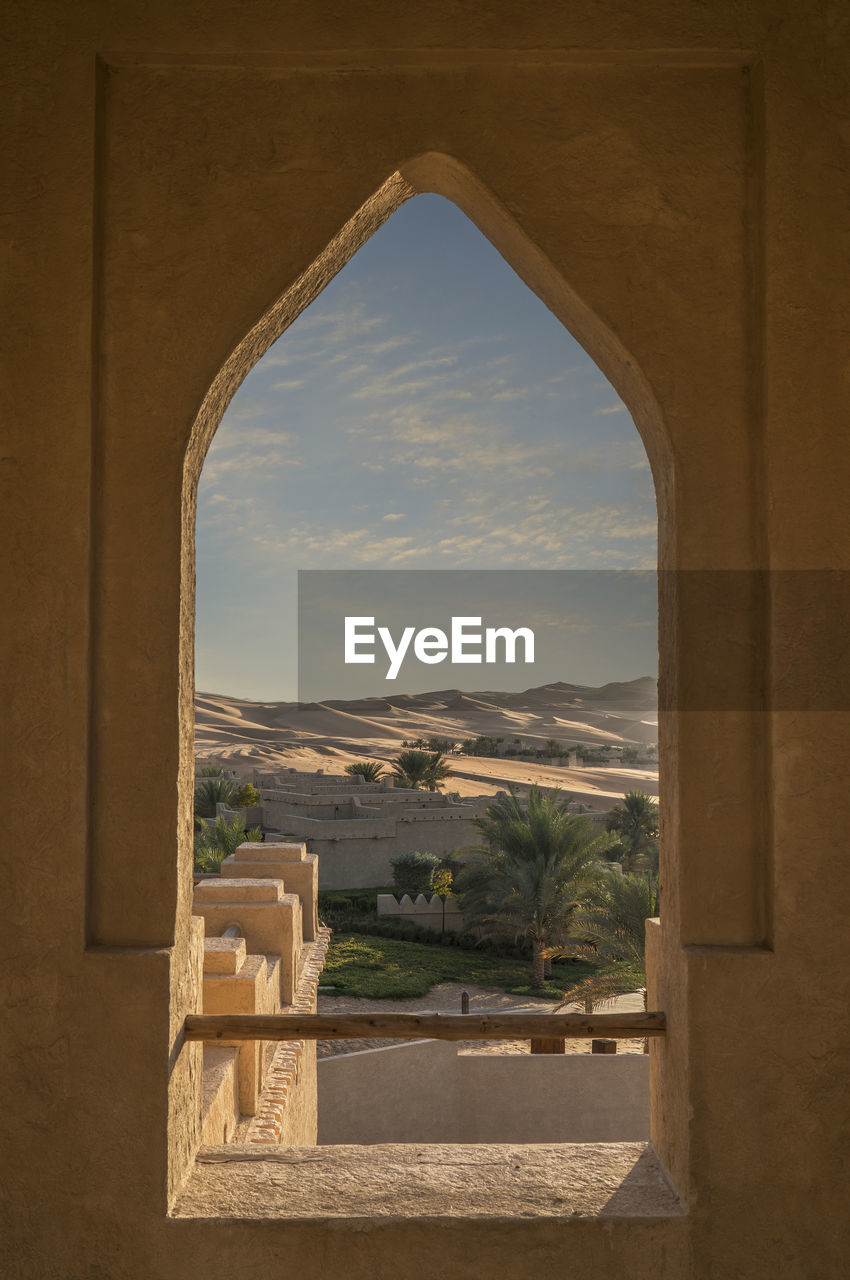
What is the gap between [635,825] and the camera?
2541 centimetres

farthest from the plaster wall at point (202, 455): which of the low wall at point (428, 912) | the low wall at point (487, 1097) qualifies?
the low wall at point (428, 912)

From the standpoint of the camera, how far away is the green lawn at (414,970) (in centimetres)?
1814

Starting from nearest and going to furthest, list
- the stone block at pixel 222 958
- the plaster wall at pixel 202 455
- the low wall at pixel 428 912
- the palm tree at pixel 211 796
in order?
1. the plaster wall at pixel 202 455
2. the stone block at pixel 222 958
3. the low wall at pixel 428 912
4. the palm tree at pixel 211 796

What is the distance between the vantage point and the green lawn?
18.1 m

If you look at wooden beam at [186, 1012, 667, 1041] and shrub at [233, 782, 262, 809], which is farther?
shrub at [233, 782, 262, 809]

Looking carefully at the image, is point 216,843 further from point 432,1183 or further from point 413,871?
point 432,1183

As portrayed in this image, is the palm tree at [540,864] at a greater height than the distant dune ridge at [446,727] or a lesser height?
lesser

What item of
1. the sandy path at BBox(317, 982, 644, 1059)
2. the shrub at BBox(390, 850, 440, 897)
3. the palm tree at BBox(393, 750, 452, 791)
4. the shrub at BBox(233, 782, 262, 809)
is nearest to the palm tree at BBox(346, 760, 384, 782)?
the palm tree at BBox(393, 750, 452, 791)

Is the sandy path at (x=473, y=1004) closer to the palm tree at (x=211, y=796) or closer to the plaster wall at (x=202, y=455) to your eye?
the palm tree at (x=211, y=796)

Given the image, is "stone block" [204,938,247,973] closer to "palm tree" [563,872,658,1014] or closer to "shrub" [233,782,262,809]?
"palm tree" [563,872,658,1014]

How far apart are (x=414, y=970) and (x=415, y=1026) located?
58.8 ft

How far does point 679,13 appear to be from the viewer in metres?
2.26

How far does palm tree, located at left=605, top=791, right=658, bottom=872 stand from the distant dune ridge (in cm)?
2403

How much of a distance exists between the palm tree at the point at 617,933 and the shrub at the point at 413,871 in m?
10.4
